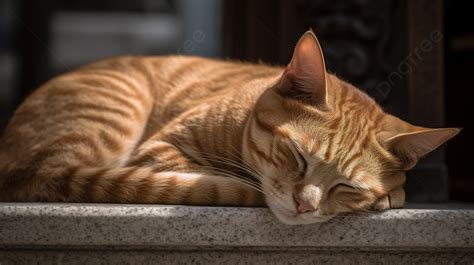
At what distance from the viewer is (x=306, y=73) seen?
2053mm

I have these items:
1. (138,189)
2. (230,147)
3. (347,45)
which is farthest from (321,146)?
(347,45)

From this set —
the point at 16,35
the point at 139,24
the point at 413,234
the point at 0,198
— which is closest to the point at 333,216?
the point at 413,234

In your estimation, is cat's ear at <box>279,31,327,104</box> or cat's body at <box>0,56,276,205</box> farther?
cat's body at <box>0,56,276,205</box>

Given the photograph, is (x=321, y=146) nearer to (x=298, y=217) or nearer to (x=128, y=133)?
(x=298, y=217)

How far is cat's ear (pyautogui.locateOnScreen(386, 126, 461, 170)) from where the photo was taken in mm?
1995

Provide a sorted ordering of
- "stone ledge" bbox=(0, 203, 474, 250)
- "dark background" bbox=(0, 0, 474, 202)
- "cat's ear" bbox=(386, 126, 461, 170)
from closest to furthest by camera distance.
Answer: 1. "stone ledge" bbox=(0, 203, 474, 250)
2. "cat's ear" bbox=(386, 126, 461, 170)
3. "dark background" bbox=(0, 0, 474, 202)

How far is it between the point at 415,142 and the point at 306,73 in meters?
0.50

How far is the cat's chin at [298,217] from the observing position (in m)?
1.91

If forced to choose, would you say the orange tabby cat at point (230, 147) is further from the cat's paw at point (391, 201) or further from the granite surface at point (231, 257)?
the granite surface at point (231, 257)

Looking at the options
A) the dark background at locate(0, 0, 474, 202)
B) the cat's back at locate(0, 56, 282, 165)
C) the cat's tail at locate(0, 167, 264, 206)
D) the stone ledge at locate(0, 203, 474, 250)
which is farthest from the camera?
the dark background at locate(0, 0, 474, 202)

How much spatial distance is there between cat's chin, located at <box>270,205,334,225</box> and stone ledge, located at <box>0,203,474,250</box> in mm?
41

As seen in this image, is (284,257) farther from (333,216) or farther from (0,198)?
(0,198)

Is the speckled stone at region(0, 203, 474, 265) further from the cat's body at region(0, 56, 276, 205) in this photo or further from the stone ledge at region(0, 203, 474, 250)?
the cat's body at region(0, 56, 276, 205)

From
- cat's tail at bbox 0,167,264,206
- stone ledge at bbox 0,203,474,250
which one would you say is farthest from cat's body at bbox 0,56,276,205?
stone ledge at bbox 0,203,474,250
